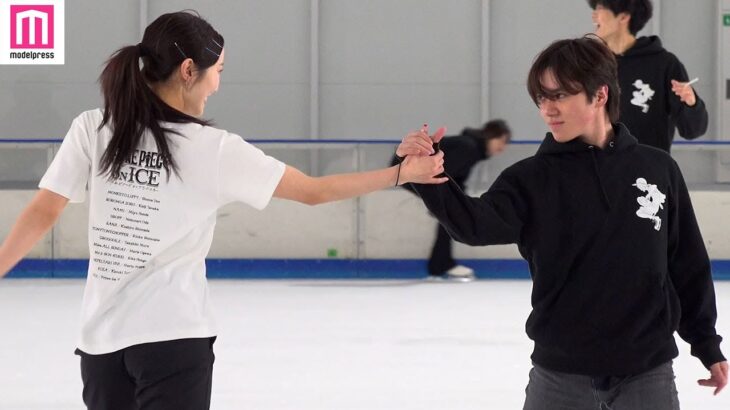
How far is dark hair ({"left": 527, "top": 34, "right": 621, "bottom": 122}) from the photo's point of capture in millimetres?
2049

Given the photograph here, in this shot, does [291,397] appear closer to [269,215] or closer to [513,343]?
[513,343]

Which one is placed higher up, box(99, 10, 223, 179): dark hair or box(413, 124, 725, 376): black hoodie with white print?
box(99, 10, 223, 179): dark hair

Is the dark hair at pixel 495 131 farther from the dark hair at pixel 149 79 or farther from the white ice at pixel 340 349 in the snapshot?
the dark hair at pixel 149 79

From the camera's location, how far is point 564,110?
6.80 ft

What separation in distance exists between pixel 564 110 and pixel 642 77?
1891mm

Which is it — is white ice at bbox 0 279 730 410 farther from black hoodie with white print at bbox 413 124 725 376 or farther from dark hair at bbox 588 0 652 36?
black hoodie with white print at bbox 413 124 725 376

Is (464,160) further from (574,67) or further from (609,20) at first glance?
(574,67)

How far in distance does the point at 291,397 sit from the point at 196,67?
1962 mm

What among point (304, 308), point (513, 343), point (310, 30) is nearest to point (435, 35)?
point (310, 30)

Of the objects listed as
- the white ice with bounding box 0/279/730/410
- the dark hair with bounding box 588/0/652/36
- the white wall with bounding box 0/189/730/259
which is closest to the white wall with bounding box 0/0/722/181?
the white wall with bounding box 0/189/730/259

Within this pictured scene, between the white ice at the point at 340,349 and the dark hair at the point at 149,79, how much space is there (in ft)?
5.95

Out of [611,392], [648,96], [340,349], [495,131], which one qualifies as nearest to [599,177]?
[611,392]

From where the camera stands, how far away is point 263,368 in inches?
172

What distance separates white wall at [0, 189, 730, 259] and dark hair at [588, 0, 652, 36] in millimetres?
4237
